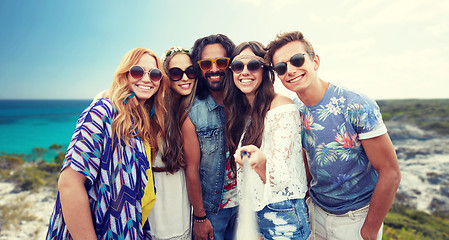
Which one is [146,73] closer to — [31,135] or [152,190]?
[152,190]

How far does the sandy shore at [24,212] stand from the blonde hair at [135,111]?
1056cm

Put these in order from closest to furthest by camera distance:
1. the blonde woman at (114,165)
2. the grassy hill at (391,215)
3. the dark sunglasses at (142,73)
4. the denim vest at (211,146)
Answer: the blonde woman at (114,165), the dark sunglasses at (142,73), the denim vest at (211,146), the grassy hill at (391,215)

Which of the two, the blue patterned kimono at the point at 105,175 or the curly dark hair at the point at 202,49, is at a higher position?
the curly dark hair at the point at 202,49

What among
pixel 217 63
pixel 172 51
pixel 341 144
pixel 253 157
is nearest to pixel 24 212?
pixel 172 51

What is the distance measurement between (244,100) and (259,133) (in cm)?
66

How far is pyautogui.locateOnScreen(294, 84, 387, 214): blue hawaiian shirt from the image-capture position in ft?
7.46

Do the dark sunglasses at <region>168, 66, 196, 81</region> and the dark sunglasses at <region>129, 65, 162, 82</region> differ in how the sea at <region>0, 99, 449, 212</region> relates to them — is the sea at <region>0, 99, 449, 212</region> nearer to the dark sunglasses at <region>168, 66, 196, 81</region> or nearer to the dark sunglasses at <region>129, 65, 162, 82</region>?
the dark sunglasses at <region>168, 66, 196, 81</region>

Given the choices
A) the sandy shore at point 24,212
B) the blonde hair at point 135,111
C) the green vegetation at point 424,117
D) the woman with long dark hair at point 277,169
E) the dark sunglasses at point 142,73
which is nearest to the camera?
the woman with long dark hair at point 277,169

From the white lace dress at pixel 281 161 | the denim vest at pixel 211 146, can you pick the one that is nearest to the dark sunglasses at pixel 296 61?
the white lace dress at pixel 281 161

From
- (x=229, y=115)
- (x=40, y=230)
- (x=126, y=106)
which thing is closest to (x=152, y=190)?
(x=126, y=106)

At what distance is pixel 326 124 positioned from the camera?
235cm

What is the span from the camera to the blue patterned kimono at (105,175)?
6.35 feet

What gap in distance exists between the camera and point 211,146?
2.94 metres

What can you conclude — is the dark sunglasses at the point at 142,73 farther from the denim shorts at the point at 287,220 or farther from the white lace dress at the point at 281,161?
the denim shorts at the point at 287,220
